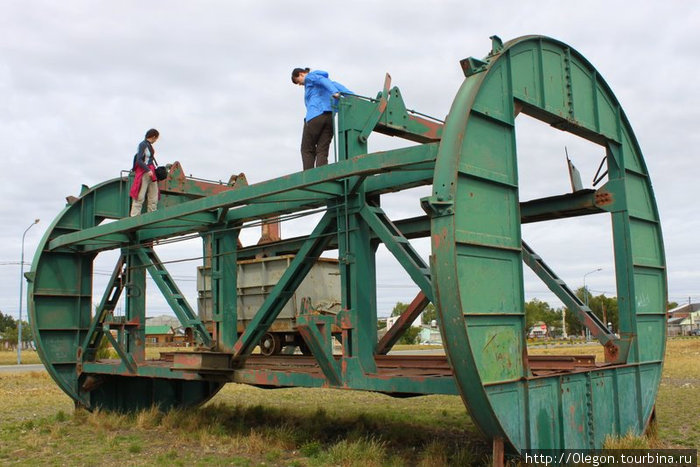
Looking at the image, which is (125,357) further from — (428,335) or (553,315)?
(553,315)

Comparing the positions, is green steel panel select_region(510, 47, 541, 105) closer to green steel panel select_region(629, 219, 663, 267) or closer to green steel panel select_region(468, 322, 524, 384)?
green steel panel select_region(468, 322, 524, 384)

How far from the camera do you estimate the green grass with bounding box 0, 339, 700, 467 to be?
8664 mm

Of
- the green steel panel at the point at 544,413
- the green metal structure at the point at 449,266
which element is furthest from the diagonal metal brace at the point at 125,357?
the green steel panel at the point at 544,413

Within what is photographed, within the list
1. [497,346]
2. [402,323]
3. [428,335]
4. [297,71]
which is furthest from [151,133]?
[428,335]

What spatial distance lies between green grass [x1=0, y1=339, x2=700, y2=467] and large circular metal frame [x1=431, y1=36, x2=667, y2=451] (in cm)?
84

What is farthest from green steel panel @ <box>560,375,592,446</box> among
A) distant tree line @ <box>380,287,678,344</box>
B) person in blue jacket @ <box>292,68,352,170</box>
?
distant tree line @ <box>380,287,678,344</box>

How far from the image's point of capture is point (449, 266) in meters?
6.44

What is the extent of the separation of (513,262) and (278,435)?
15.0 ft

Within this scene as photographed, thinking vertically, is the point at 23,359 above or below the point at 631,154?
below

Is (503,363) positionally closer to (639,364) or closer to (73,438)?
(639,364)

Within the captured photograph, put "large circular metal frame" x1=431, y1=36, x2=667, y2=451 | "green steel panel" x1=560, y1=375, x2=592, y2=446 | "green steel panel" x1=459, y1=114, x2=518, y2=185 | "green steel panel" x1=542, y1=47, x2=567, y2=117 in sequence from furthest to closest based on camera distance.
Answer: "green steel panel" x1=542, y1=47, x2=567, y2=117 → "green steel panel" x1=560, y1=375, x2=592, y2=446 → "green steel panel" x1=459, y1=114, x2=518, y2=185 → "large circular metal frame" x1=431, y1=36, x2=667, y2=451

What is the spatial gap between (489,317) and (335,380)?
218 cm

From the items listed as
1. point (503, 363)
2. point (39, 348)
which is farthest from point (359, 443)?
point (39, 348)

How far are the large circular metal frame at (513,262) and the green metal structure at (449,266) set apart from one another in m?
0.02
